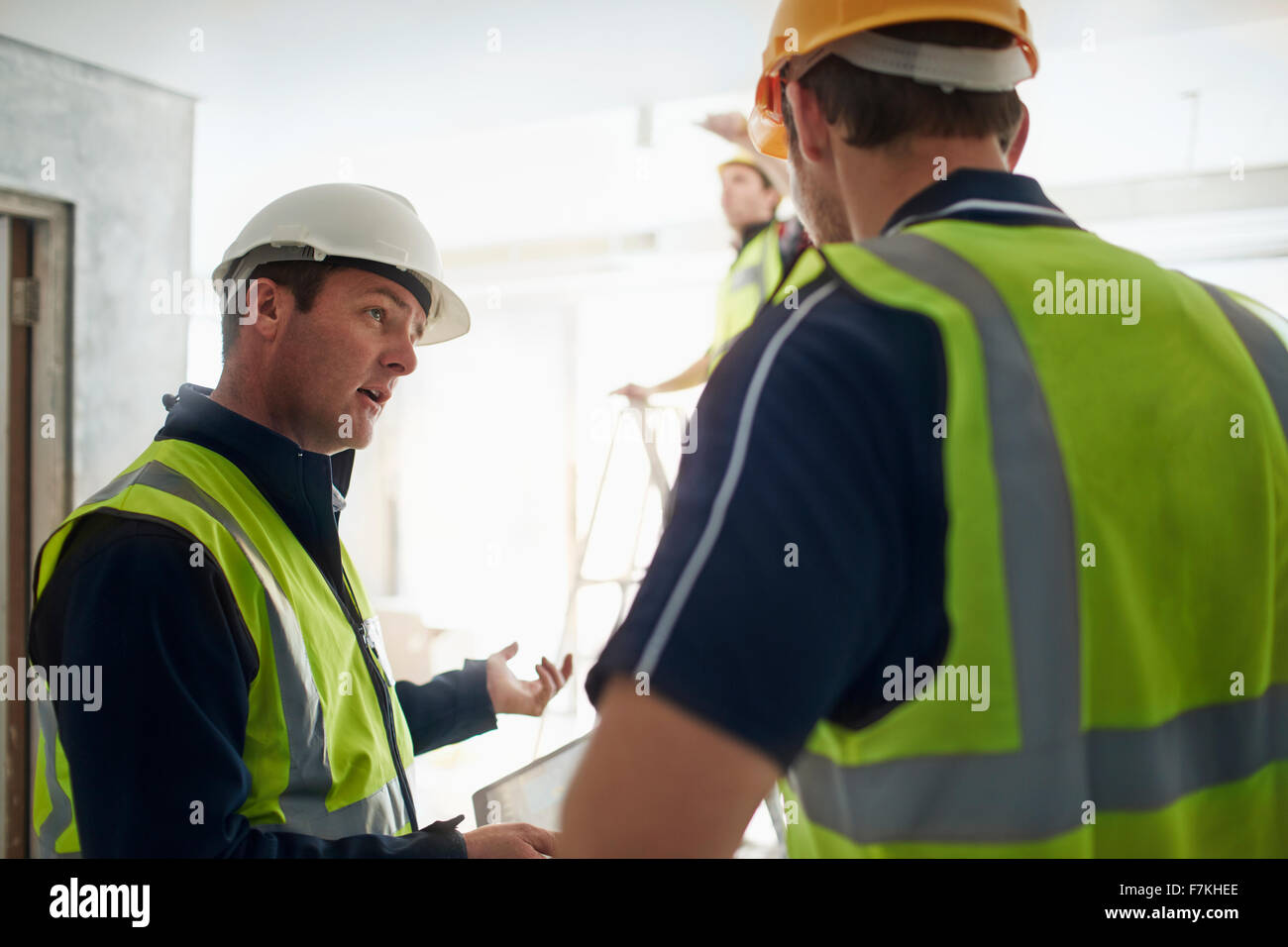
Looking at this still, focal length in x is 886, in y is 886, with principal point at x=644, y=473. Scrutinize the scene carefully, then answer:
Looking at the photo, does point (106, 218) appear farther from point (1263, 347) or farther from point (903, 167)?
point (1263, 347)

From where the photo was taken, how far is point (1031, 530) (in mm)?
517

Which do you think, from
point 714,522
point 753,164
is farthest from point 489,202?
point 714,522

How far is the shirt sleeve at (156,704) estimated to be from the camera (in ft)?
3.32

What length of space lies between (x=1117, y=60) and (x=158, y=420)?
411cm

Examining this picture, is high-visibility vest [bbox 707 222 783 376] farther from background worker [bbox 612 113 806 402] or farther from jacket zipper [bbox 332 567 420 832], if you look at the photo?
jacket zipper [bbox 332 567 420 832]

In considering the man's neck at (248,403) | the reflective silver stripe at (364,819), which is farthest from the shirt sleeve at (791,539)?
the man's neck at (248,403)

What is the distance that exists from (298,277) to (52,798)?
2.84ft

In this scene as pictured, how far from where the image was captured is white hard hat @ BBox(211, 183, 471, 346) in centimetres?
149

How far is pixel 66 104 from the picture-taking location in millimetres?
3102

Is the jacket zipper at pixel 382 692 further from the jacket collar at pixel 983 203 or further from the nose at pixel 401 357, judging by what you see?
the jacket collar at pixel 983 203

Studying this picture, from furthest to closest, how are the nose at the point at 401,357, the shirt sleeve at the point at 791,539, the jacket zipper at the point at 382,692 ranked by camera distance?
the nose at the point at 401,357 < the jacket zipper at the point at 382,692 < the shirt sleeve at the point at 791,539

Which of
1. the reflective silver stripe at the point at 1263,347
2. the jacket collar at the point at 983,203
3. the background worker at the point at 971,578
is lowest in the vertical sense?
the background worker at the point at 971,578

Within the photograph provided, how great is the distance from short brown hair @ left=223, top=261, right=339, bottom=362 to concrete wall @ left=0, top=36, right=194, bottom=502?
6.76 ft

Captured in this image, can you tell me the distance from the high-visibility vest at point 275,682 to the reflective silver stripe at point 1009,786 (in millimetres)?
814
